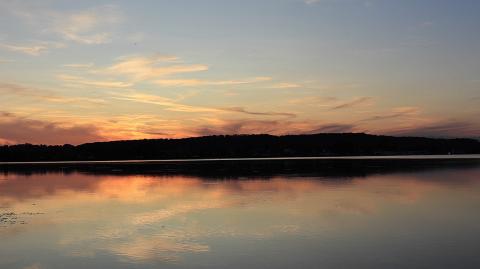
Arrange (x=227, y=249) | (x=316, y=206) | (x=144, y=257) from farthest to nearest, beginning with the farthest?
(x=316, y=206) → (x=227, y=249) → (x=144, y=257)

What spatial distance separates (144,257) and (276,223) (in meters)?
4.98

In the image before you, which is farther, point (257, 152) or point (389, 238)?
point (257, 152)

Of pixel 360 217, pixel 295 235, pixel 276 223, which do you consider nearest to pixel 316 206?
pixel 360 217

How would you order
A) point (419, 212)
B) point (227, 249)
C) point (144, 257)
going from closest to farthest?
point (144, 257)
point (227, 249)
point (419, 212)

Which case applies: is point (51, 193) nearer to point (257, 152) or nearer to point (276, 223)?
point (276, 223)

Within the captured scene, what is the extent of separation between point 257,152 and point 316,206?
119905mm

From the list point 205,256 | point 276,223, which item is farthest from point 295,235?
A: point 205,256

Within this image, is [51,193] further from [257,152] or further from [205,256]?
[257,152]

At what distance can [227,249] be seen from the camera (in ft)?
36.4

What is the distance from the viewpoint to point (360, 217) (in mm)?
15297

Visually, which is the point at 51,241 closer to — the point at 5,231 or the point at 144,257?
the point at 5,231

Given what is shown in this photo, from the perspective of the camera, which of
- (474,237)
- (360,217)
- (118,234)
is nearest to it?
(474,237)

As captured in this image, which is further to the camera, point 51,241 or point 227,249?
point 51,241

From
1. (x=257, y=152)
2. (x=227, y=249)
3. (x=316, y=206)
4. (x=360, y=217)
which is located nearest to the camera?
(x=227, y=249)
